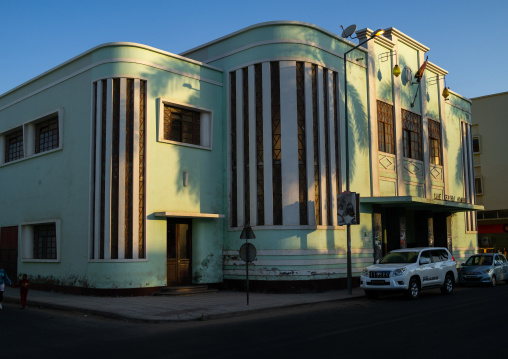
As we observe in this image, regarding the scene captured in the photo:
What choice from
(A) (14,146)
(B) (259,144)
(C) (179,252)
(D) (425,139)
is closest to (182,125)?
(B) (259,144)

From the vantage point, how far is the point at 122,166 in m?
17.8

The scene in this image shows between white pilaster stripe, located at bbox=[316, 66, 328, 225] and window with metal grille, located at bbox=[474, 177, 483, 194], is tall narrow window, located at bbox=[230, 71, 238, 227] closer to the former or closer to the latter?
white pilaster stripe, located at bbox=[316, 66, 328, 225]

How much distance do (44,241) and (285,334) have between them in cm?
1430

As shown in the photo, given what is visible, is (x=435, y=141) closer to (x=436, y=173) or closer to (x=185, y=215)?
(x=436, y=173)

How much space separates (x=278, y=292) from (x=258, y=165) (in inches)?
189

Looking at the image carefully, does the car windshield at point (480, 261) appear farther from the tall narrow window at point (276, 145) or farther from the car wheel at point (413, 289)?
the tall narrow window at point (276, 145)

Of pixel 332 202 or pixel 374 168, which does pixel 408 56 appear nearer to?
pixel 374 168

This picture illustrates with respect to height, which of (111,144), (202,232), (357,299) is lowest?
(357,299)

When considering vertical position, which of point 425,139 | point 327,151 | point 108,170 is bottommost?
point 108,170

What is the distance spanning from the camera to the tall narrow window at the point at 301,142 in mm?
19406

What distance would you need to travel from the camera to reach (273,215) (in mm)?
19250

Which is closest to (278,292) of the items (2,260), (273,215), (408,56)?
(273,215)

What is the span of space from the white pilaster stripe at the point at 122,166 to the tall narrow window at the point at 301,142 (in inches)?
251

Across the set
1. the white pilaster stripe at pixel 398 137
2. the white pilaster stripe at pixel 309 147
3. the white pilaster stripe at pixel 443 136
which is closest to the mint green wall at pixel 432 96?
the white pilaster stripe at pixel 443 136
